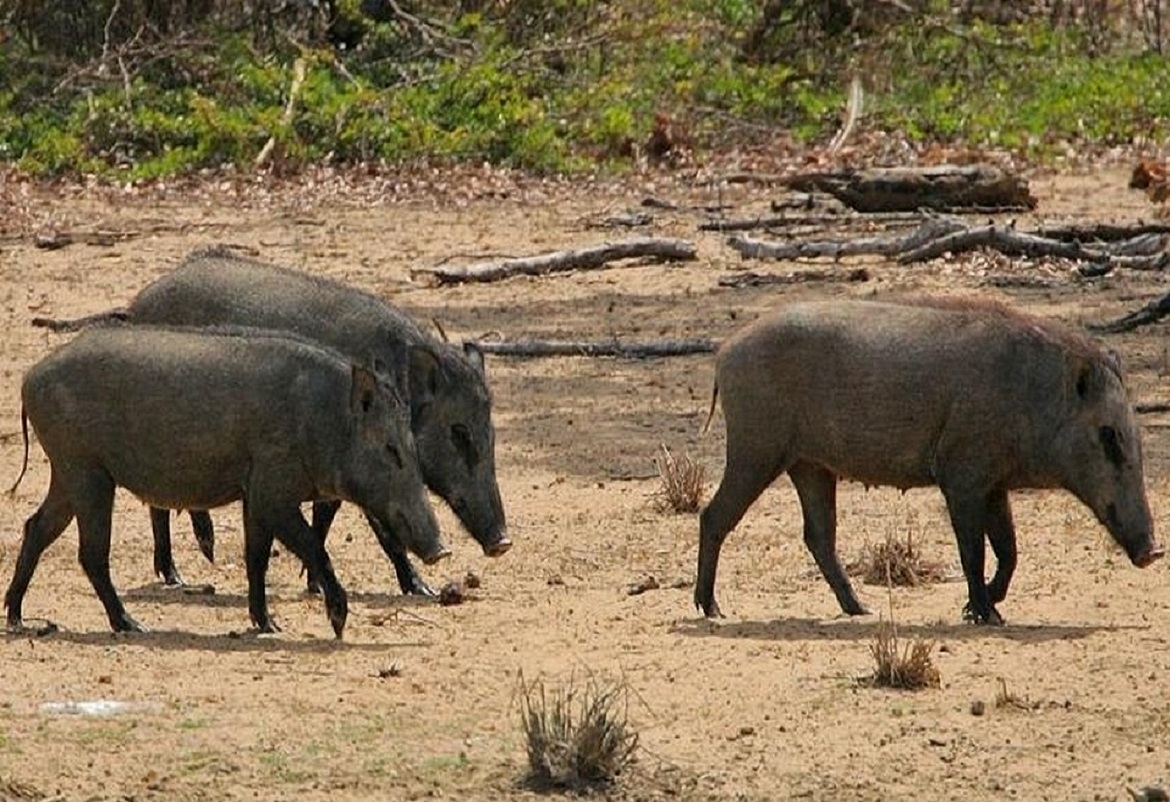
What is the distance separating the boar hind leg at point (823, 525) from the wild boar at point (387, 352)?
1158 mm

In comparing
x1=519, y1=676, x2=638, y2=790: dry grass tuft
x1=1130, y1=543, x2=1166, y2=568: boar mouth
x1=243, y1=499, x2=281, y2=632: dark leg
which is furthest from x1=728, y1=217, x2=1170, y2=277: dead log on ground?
x1=519, y1=676, x2=638, y2=790: dry grass tuft

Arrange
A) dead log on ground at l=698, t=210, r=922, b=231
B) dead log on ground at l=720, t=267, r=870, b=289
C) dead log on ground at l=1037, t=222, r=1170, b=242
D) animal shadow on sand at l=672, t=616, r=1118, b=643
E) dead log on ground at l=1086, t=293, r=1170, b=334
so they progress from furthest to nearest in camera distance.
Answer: dead log on ground at l=698, t=210, r=922, b=231
dead log on ground at l=1037, t=222, r=1170, b=242
dead log on ground at l=720, t=267, r=870, b=289
dead log on ground at l=1086, t=293, r=1170, b=334
animal shadow on sand at l=672, t=616, r=1118, b=643

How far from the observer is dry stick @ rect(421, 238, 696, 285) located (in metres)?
18.2

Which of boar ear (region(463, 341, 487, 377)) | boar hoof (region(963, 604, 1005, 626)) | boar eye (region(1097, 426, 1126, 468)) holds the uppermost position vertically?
boar ear (region(463, 341, 487, 377))

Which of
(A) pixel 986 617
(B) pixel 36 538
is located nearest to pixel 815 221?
(A) pixel 986 617

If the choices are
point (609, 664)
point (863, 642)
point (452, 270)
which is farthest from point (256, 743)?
point (452, 270)

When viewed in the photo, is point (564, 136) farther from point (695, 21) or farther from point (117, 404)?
point (117, 404)

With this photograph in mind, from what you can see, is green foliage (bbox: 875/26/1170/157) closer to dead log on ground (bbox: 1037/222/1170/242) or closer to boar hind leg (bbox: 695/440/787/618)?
dead log on ground (bbox: 1037/222/1170/242)

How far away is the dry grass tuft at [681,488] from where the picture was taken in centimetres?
1245

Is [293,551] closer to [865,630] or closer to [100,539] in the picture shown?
[100,539]

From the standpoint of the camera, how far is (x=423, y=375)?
1107 cm

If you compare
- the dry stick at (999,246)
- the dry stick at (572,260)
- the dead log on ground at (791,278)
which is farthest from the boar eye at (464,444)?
the dry stick at (999,246)

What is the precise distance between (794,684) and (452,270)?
9.37 m

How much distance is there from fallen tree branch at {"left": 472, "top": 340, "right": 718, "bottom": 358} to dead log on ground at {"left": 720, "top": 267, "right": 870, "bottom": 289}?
1.70 meters
